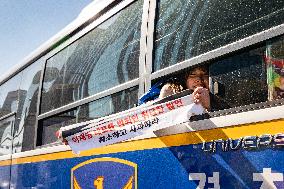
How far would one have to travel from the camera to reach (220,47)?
225 centimetres

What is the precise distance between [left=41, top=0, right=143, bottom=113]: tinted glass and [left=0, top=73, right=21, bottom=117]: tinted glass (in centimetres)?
107

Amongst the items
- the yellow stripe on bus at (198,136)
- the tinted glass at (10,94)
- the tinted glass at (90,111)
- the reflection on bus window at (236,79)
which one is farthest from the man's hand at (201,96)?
the tinted glass at (10,94)

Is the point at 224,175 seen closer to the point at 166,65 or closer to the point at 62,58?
the point at 166,65

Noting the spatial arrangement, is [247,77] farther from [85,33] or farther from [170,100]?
[85,33]

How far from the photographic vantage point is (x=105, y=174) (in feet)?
9.91

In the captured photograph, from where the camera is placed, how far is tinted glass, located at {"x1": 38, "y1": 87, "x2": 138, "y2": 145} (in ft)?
9.93

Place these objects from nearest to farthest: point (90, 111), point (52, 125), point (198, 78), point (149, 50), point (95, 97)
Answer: point (198, 78) → point (149, 50) → point (95, 97) → point (90, 111) → point (52, 125)

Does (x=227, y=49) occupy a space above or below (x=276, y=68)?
above

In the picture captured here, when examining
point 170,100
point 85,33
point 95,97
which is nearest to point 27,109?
point 85,33

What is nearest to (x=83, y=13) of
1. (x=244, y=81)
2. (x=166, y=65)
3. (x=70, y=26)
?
(x=70, y=26)

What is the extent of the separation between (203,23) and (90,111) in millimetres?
1397

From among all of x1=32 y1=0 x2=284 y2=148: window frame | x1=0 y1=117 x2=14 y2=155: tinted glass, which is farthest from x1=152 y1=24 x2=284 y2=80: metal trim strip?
x1=0 y1=117 x2=14 y2=155: tinted glass

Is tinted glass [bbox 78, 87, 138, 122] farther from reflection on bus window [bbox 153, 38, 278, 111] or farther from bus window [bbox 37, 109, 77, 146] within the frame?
reflection on bus window [bbox 153, 38, 278, 111]

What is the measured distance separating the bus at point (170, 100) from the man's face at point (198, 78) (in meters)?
0.05
